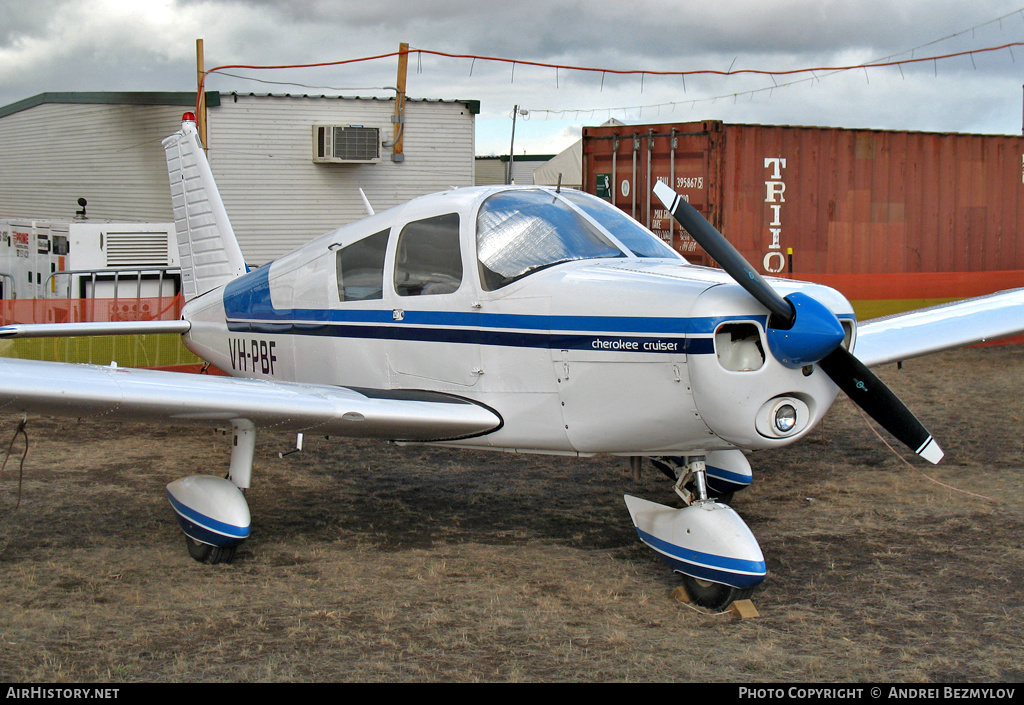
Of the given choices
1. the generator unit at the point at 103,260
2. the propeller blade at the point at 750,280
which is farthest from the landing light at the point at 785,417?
the generator unit at the point at 103,260

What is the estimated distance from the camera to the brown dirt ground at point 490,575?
440 cm

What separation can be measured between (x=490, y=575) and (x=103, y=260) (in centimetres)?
1046

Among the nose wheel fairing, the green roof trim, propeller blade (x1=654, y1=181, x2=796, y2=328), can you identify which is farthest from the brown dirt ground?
the green roof trim

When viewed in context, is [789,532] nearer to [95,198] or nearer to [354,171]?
[354,171]

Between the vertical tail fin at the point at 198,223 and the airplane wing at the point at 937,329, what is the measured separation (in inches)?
209

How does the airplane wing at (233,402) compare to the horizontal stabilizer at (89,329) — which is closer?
the airplane wing at (233,402)

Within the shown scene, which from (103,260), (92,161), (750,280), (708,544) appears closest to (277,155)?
(92,161)

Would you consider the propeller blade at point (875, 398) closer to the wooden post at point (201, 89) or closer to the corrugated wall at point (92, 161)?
the wooden post at point (201, 89)

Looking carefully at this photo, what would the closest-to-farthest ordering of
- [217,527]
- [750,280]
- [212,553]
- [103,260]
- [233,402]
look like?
1. [750,280]
2. [233,402]
3. [217,527]
4. [212,553]
5. [103,260]

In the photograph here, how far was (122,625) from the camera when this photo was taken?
16.0ft

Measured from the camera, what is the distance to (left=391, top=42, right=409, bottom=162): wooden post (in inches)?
758

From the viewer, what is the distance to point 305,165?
19406 mm

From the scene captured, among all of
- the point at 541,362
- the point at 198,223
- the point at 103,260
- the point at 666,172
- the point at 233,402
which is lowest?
the point at 233,402

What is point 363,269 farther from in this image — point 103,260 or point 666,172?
point 103,260
